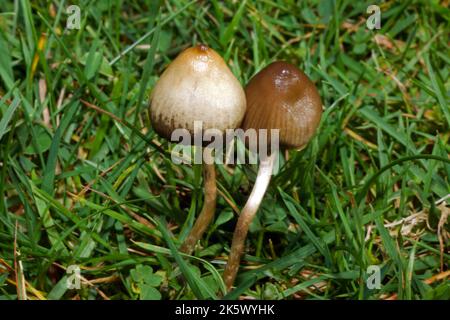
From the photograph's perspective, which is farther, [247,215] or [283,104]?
[247,215]

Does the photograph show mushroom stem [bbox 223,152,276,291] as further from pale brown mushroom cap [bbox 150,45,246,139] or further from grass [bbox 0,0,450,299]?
pale brown mushroom cap [bbox 150,45,246,139]

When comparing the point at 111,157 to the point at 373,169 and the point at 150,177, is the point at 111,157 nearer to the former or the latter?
the point at 150,177

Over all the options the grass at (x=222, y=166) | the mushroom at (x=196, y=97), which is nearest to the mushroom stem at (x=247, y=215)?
the grass at (x=222, y=166)

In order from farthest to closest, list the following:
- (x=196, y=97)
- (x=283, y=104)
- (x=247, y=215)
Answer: (x=247, y=215) < (x=283, y=104) < (x=196, y=97)

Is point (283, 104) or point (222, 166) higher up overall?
point (283, 104)

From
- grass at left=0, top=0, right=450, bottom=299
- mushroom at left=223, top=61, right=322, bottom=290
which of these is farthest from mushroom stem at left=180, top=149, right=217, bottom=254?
mushroom at left=223, top=61, right=322, bottom=290

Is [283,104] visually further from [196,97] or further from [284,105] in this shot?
[196,97]

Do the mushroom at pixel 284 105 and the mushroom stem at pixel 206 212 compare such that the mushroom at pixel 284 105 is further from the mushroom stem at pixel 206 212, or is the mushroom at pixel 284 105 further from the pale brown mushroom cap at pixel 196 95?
the mushroom stem at pixel 206 212

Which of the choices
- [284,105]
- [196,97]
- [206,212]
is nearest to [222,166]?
[206,212]
